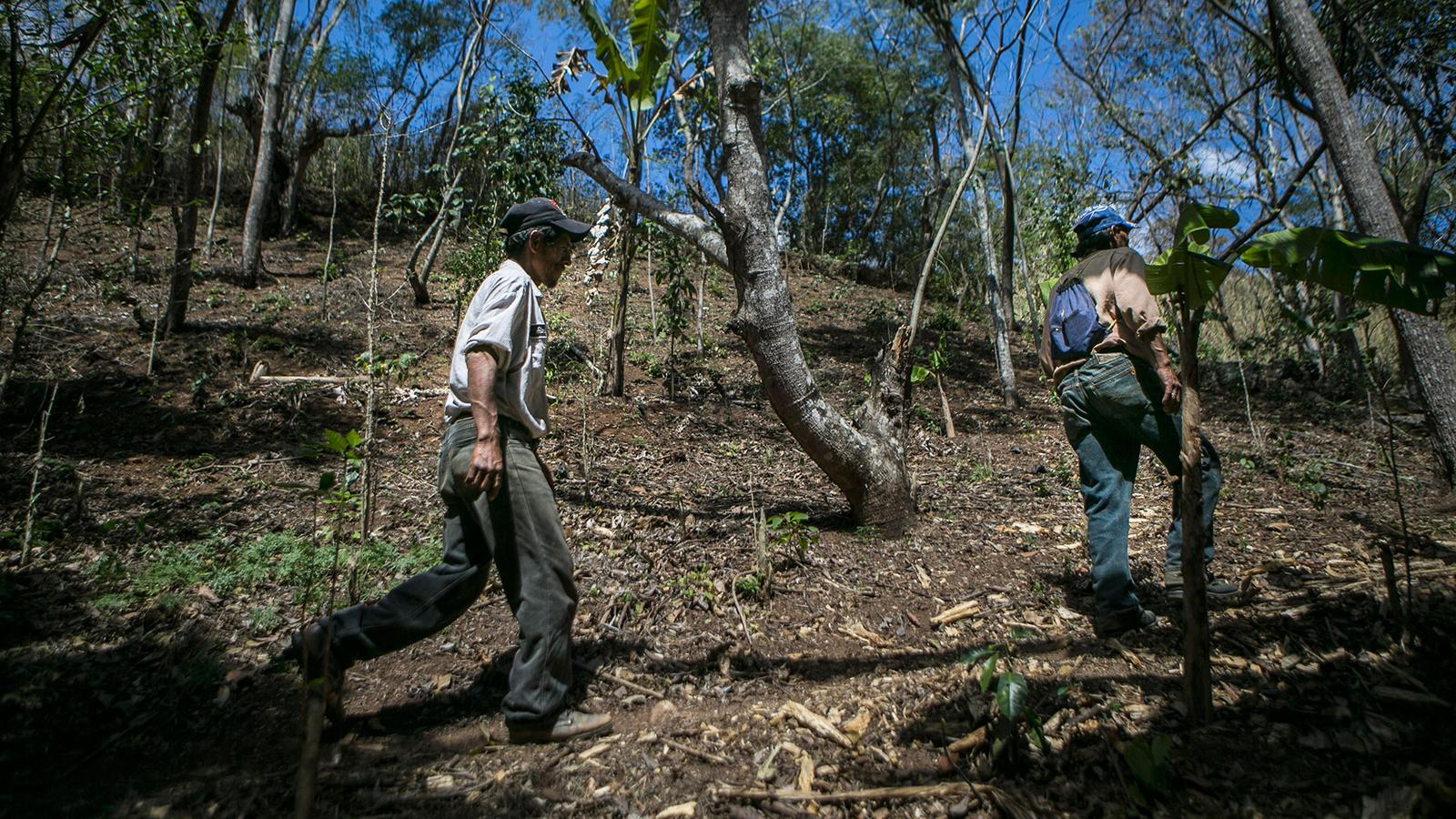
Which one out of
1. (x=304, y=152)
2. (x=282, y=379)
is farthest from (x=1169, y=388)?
(x=304, y=152)

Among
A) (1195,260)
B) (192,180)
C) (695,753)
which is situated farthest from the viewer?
(192,180)

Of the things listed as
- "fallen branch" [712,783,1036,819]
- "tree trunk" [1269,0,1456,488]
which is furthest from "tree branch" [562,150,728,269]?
"tree trunk" [1269,0,1456,488]

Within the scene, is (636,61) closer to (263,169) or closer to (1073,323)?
(1073,323)

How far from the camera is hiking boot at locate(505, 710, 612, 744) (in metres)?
2.79

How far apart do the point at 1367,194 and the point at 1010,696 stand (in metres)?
4.77

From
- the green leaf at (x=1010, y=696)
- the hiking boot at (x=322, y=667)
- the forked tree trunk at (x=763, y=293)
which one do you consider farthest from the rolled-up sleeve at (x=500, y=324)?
the green leaf at (x=1010, y=696)

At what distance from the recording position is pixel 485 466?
8.75 feet

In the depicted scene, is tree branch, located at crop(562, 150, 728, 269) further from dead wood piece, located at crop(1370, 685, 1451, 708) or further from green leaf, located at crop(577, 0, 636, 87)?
dead wood piece, located at crop(1370, 685, 1451, 708)

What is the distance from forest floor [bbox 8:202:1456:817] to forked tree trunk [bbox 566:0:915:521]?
42cm

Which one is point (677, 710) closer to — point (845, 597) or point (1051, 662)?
point (845, 597)

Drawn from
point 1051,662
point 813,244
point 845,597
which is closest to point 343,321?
point 845,597

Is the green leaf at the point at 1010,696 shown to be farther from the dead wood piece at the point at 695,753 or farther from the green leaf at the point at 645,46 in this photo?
the green leaf at the point at 645,46

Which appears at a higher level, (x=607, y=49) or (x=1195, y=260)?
(x=607, y=49)

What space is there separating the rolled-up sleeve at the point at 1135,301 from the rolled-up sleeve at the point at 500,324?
2562mm
